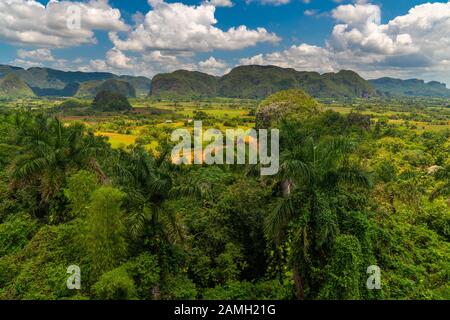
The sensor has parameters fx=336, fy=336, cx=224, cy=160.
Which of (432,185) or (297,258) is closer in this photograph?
(297,258)

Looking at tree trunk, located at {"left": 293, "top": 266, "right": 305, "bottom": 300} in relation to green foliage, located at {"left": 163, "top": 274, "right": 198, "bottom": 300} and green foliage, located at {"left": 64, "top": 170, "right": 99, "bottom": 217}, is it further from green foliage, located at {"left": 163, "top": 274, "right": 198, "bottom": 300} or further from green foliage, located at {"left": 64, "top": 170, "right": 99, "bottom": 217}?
green foliage, located at {"left": 64, "top": 170, "right": 99, "bottom": 217}

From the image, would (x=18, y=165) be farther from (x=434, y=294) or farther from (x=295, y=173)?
(x=434, y=294)

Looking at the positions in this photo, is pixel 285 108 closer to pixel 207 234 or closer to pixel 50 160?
pixel 50 160

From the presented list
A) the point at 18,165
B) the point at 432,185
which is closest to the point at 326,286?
the point at 18,165

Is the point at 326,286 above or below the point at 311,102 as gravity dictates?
below

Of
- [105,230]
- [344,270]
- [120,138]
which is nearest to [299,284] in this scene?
[344,270]

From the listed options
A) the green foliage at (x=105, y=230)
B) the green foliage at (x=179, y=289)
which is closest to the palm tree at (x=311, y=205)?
the green foliage at (x=179, y=289)
